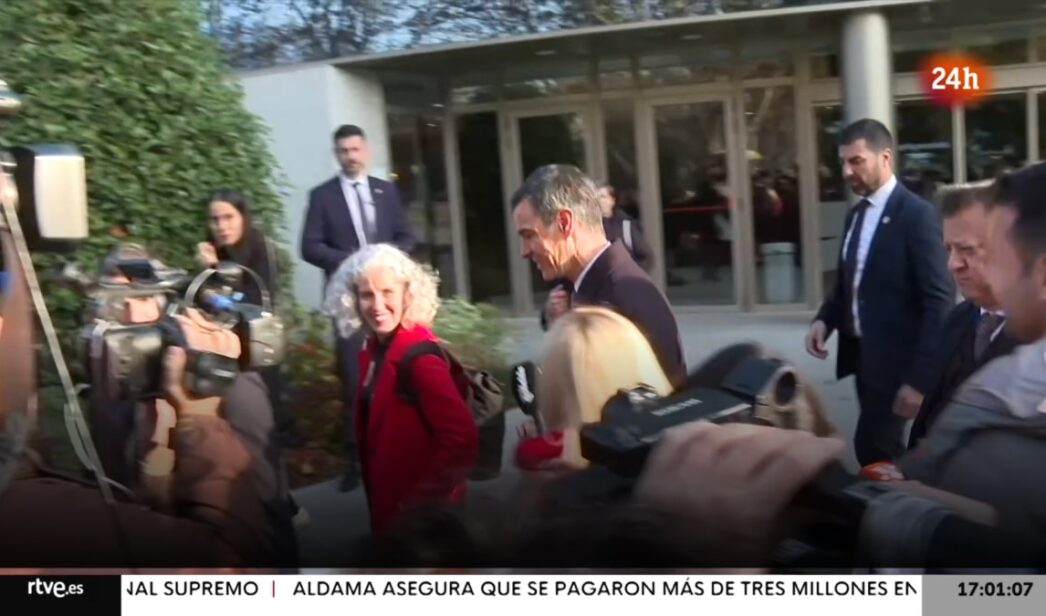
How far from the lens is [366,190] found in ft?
7.24

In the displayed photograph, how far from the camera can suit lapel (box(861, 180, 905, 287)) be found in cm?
214

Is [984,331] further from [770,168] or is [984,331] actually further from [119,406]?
[119,406]

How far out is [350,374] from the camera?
225 centimetres

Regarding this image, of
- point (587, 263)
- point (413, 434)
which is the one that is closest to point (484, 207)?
point (587, 263)

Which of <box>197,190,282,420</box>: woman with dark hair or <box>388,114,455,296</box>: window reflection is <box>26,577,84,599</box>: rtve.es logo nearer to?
<box>197,190,282,420</box>: woman with dark hair

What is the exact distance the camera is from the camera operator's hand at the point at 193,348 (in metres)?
2.24

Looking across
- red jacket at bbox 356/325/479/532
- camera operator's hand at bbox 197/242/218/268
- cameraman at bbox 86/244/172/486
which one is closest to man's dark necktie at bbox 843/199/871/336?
red jacket at bbox 356/325/479/532

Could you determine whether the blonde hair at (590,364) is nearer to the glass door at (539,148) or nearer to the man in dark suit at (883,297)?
the glass door at (539,148)

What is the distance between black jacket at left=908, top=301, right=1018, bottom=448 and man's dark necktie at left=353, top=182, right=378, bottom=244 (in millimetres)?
1116

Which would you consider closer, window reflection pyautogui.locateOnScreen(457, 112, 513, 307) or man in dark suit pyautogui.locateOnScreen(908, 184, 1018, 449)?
man in dark suit pyautogui.locateOnScreen(908, 184, 1018, 449)

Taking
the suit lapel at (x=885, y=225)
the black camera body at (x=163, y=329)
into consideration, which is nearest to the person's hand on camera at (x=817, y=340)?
the suit lapel at (x=885, y=225)

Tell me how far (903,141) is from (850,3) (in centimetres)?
28

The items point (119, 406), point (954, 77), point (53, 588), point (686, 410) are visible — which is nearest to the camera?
point (954, 77)

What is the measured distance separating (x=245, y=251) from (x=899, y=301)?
1.29 metres
